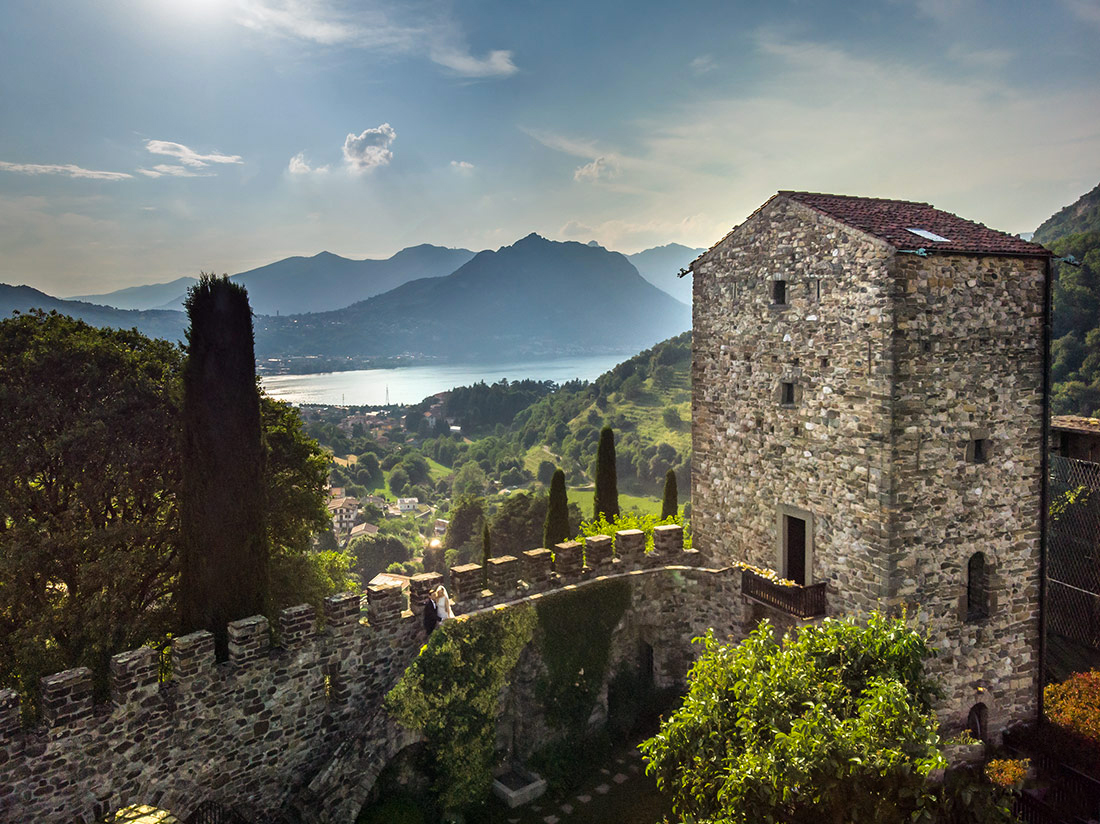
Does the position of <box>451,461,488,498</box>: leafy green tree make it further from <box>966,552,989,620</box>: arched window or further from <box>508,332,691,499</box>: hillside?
<box>966,552,989,620</box>: arched window

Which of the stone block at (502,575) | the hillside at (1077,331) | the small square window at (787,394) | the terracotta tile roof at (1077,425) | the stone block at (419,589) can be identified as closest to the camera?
the stone block at (419,589)

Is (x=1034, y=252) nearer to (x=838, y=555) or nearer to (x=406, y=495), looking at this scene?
(x=838, y=555)

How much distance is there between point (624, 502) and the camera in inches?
2581

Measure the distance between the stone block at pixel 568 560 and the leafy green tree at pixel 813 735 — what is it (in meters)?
4.55

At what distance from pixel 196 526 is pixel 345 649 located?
9.94 feet

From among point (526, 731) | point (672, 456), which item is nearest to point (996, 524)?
point (526, 731)

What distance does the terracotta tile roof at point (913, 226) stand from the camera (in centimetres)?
1098

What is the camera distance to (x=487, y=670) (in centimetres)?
1161

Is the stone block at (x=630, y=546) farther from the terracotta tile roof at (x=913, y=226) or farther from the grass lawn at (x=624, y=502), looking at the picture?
the grass lawn at (x=624, y=502)

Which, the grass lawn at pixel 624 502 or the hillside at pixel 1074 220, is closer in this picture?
the hillside at pixel 1074 220

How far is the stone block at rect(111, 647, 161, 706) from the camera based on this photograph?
8906mm

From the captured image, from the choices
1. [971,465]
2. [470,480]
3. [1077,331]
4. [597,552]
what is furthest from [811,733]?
[470,480]

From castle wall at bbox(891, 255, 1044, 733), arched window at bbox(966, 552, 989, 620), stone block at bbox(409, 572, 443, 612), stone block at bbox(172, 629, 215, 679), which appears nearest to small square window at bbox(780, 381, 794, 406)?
castle wall at bbox(891, 255, 1044, 733)

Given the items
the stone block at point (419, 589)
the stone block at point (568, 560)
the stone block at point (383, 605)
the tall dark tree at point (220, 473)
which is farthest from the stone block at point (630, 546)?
the tall dark tree at point (220, 473)
